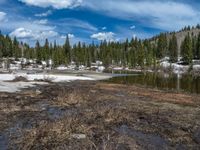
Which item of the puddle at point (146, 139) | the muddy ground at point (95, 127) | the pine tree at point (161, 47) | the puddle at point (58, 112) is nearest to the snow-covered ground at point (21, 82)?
the muddy ground at point (95, 127)

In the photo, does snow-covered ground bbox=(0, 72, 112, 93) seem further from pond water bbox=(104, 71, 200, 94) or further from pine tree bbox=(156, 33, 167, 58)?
pine tree bbox=(156, 33, 167, 58)

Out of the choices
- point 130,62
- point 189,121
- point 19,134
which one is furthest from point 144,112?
point 130,62

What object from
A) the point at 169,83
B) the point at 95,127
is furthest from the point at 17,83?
the point at 169,83

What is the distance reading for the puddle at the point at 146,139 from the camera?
688 inches

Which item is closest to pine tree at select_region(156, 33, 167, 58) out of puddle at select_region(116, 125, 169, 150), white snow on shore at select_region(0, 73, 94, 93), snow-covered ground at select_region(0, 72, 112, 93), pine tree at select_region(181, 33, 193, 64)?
pine tree at select_region(181, 33, 193, 64)

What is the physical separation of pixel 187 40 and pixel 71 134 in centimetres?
15040

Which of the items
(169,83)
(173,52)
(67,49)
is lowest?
(169,83)

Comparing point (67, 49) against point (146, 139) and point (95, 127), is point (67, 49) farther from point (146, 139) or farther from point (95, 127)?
point (146, 139)

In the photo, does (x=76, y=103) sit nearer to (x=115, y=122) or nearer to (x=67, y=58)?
(x=115, y=122)

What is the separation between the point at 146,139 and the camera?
18.9m

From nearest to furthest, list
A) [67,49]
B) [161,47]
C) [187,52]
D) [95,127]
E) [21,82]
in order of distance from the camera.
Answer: [95,127], [21,82], [187,52], [67,49], [161,47]

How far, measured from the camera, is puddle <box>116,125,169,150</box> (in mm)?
17484

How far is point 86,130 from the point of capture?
19438 mm

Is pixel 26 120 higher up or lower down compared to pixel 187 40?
lower down
